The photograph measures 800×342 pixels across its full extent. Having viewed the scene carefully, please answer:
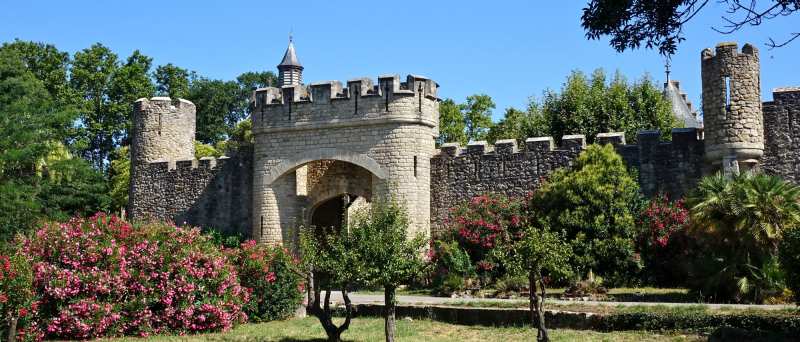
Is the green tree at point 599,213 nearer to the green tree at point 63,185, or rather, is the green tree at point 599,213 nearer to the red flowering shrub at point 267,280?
the red flowering shrub at point 267,280

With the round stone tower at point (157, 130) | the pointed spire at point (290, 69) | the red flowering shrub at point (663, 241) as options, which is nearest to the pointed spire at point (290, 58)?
→ the pointed spire at point (290, 69)

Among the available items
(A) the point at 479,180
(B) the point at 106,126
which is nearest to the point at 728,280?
(A) the point at 479,180

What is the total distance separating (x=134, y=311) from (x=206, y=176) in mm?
14028

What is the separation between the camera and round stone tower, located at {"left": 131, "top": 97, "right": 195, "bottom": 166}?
3081 centimetres

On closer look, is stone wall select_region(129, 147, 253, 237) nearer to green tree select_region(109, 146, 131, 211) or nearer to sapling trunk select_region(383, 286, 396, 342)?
green tree select_region(109, 146, 131, 211)

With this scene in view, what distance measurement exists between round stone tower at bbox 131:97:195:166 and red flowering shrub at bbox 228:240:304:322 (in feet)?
45.1

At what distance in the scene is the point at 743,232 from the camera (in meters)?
16.7

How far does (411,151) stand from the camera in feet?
79.3

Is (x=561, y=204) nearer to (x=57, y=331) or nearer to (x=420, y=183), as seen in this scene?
(x=420, y=183)

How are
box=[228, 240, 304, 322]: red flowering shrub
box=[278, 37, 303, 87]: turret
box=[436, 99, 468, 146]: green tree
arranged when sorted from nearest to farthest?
1. box=[228, 240, 304, 322]: red flowering shrub
2. box=[436, 99, 468, 146]: green tree
3. box=[278, 37, 303, 87]: turret

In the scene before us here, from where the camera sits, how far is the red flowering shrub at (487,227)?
22.6 metres

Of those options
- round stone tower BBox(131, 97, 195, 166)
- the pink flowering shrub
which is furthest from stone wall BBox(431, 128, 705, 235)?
round stone tower BBox(131, 97, 195, 166)

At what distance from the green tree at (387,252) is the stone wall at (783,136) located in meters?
10.9

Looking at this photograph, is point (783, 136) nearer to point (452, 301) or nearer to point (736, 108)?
point (736, 108)
